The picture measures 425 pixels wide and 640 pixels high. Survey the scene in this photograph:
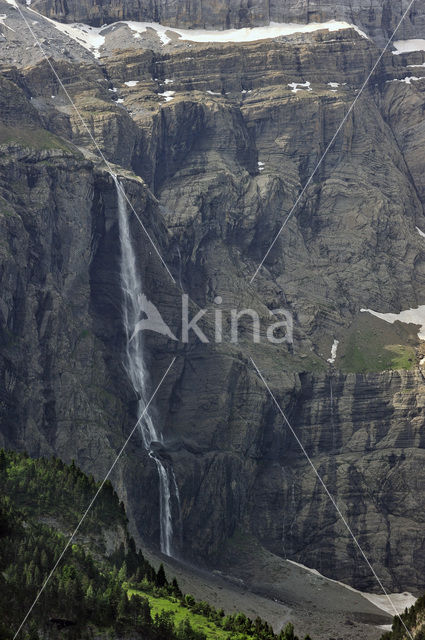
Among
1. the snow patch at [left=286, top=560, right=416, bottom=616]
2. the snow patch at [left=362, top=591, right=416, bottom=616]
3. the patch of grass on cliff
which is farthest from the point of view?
the snow patch at [left=286, top=560, right=416, bottom=616]

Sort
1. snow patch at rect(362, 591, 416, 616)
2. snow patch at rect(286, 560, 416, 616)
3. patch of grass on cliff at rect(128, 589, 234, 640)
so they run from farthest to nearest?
snow patch at rect(286, 560, 416, 616) → snow patch at rect(362, 591, 416, 616) → patch of grass on cliff at rect(128, 589, 234, 640)

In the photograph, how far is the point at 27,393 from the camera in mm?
183500

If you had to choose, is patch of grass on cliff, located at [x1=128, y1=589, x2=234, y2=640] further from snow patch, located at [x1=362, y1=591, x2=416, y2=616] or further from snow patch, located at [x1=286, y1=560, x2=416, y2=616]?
snow patch, located at [x1=286, y1=560, x2=416, y2=616]

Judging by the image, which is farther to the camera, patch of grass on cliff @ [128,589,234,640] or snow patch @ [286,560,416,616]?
snow patch @ [286,560,416,616]

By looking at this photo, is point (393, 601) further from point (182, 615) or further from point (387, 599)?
point (182, 615)

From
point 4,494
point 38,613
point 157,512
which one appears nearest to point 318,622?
point 157,512

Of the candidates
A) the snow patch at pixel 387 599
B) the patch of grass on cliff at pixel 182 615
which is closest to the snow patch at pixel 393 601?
the snow patch at pixel 387 599

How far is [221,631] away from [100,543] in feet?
53.1

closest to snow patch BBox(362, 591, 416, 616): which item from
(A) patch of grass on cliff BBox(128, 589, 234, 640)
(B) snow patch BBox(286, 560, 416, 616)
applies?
(B) snow patch BBox(286, 560, 416, 616)

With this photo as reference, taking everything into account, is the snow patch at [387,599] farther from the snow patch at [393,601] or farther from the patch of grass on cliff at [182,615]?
the patch of grass on cliff at [182,615]

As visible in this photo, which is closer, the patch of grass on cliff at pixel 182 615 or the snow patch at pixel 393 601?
the patch of grass on cliff at pixel 182 615

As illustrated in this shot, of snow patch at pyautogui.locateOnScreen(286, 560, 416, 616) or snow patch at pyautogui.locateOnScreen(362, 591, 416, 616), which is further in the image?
snow patch at pyautogui.locateOnScreen(286, 560, 416, 616)

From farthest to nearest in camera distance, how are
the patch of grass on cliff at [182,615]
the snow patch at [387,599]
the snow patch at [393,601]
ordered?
the snow patch at [387,599] < the snow patch at [393,601] < the patch of grass on cliff at [182,615]

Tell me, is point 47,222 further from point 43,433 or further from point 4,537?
point 4,537
